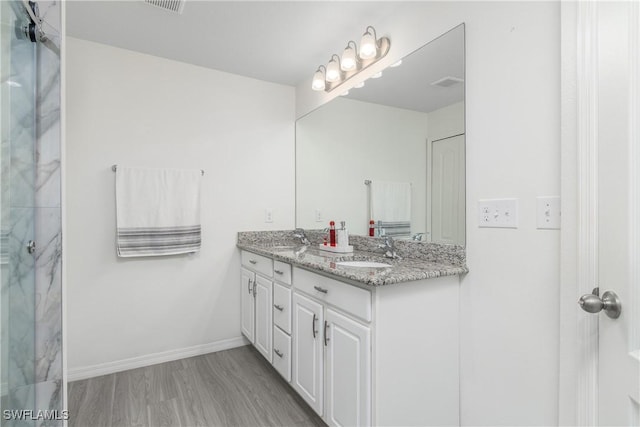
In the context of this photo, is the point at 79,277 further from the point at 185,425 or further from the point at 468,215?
the point at 468,215

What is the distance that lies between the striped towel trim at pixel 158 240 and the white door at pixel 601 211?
222 cm

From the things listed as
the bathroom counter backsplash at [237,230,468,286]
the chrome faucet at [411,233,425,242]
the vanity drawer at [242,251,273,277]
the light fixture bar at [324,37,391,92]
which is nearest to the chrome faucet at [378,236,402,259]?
the bathroom counter backsplash at [237,230,468,286]

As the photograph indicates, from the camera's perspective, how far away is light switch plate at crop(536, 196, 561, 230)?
1.13 m

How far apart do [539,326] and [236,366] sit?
6.32 ft

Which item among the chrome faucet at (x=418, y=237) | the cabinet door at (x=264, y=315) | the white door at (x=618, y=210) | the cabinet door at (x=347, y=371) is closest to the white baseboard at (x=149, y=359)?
the cabinet door at (x=264, y=315)

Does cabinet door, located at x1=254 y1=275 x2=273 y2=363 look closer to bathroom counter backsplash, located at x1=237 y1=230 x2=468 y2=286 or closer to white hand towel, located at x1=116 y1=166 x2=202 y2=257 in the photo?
bathroom counter backsplash, located at x1=237 y1=230 x2=468 y2=286

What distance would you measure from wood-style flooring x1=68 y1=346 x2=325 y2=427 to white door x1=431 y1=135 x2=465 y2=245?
1.20 meters

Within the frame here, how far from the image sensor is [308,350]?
1666 millimetres

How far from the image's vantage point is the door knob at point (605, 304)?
0.86 meters

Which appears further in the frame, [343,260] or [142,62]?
[142,62]

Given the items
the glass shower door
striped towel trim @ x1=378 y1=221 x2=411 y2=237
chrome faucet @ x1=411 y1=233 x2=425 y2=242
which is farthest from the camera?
striped towel trim @ x1=378 y1=221 x2=411 y2=237

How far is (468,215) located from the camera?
147 centimetres

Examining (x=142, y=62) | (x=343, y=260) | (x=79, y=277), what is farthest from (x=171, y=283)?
(x=142, y=62)

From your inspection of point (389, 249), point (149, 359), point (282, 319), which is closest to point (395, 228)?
point (389, 249)
